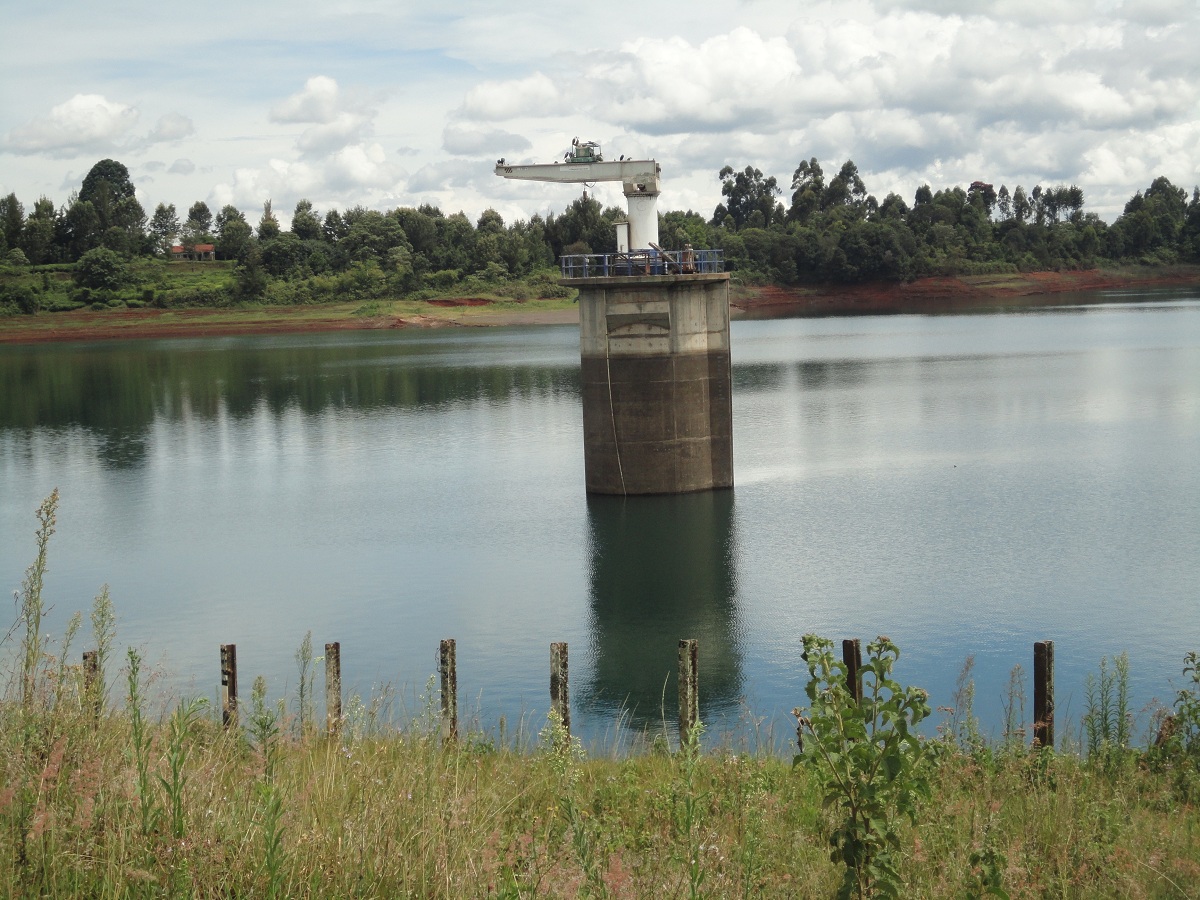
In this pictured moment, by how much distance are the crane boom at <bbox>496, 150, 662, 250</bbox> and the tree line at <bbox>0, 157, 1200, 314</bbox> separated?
81.1m

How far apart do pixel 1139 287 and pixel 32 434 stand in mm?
135067

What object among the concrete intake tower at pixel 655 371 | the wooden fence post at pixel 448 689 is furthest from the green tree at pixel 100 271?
the wooden fence post at pixel 448 689

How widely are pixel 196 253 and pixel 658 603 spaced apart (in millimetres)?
123201

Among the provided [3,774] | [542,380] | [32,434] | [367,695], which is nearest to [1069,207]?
[542,380]

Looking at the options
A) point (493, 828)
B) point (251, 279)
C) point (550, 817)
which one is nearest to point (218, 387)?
point (251, 279)

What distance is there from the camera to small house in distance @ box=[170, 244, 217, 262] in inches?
5354

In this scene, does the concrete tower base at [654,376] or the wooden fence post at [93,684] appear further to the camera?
the concrete tower base at [654,376]

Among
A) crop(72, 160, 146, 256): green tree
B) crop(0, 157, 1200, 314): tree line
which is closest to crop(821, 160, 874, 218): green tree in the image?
crop(0, 157, 1200, 314): tree line

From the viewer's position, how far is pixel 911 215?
155125 mm

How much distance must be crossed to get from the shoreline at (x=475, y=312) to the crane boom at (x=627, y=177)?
83.5 metres

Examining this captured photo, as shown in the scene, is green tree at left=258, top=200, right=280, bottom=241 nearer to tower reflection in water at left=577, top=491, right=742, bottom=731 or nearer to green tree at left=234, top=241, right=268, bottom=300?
green tree at left=234, top=241, right=268, bottom=300

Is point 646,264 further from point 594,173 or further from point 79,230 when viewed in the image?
point 79,230

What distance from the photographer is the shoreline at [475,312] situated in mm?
110312

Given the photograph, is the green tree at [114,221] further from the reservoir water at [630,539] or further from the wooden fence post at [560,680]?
the wooden fence post at [560,680]
